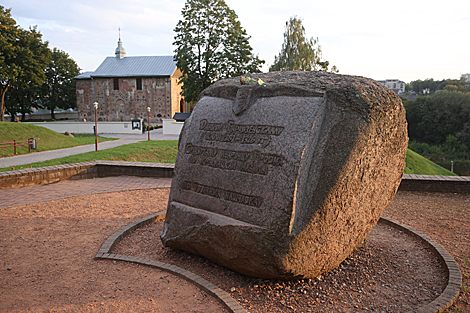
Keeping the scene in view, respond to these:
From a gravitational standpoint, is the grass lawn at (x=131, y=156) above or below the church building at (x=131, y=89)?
below

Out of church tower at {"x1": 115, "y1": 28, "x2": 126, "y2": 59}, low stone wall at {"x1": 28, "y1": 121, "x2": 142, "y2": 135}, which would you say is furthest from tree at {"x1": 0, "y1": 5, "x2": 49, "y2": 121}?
church tower at {"x1": 115, "y1": 28, "x2": 126, "y2": 59}

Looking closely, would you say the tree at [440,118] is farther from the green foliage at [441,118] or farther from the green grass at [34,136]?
the green grass at [34,136]

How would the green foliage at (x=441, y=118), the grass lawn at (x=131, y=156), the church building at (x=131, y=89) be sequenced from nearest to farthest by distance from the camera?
the grass lawn at (x=131, y=156), the church building at (x=131, y=89), the green foliage at (x=441, y=118)

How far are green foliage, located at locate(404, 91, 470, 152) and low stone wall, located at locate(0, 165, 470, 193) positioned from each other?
109 ft

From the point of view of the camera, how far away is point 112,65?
39.8 metres

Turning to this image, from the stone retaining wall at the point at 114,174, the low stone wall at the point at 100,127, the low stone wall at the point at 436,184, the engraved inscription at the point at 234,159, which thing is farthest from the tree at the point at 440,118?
the engraved inscription at the point at 234,159

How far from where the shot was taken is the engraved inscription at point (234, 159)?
12.5ft

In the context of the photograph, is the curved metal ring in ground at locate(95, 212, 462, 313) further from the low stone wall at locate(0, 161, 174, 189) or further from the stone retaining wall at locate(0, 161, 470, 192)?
the low stone wall at locate(0, 161, 174, 189)

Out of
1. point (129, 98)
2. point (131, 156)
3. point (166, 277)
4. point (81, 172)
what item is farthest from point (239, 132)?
point (129, 98)

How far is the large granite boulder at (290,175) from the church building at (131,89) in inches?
1322

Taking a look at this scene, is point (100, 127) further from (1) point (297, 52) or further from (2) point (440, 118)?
(2) point (440, 118)

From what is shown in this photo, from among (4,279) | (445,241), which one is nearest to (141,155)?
(4,279)

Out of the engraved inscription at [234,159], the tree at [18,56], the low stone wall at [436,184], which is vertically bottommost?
the low stone wall at [436,184]

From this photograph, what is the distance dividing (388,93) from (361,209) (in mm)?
1426
